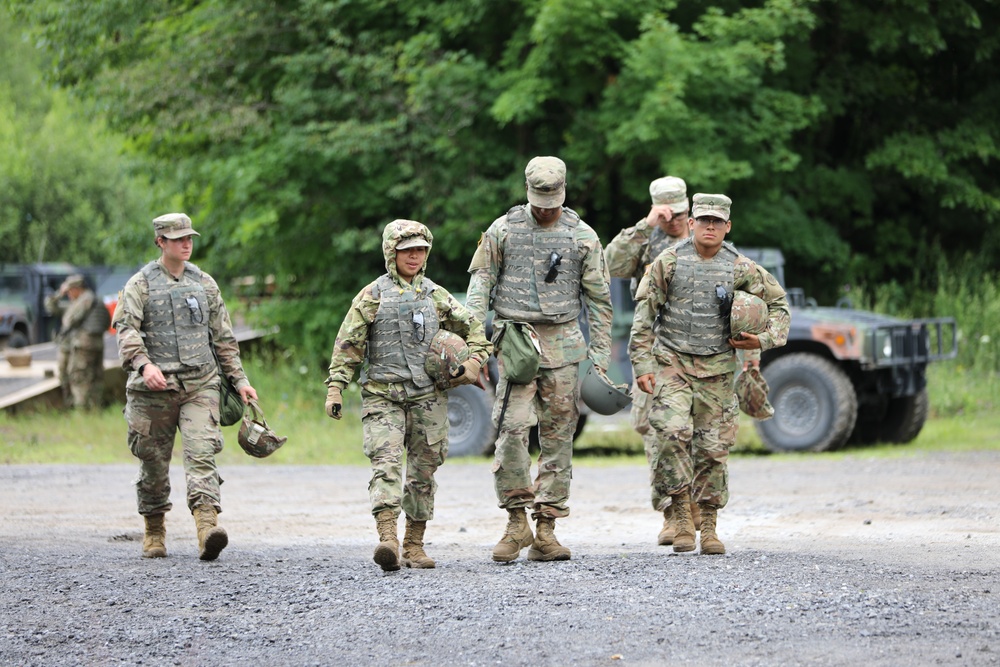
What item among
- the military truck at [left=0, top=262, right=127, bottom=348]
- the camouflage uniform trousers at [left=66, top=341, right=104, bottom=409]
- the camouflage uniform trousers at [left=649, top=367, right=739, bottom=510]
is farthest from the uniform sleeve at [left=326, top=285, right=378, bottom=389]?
the military truck at [left=0, top=262, right=127, bottom=348]

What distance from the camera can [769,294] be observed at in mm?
7672

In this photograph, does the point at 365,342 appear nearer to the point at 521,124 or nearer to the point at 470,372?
the point at 470,372

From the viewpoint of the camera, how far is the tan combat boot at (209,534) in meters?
7.59

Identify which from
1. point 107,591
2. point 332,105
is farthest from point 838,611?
point 332,105

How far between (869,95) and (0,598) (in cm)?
1692

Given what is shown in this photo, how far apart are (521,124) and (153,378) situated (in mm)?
11309

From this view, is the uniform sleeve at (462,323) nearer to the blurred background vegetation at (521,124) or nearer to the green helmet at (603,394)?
the green helmet at (603,394)

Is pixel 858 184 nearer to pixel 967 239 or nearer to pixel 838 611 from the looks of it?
pixel 967 239

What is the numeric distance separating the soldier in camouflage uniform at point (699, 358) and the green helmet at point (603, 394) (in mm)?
205

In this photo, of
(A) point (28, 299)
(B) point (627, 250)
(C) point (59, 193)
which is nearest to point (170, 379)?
(B) point (627, 250)

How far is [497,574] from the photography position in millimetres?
6898

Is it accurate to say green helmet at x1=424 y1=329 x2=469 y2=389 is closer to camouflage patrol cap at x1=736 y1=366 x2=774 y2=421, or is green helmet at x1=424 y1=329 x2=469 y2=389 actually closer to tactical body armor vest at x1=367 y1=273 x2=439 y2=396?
tactical body armor vest at x1=367 y1=273 x2=439 y2=396

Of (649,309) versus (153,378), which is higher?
(649,309)

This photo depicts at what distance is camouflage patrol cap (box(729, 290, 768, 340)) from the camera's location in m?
7.48
